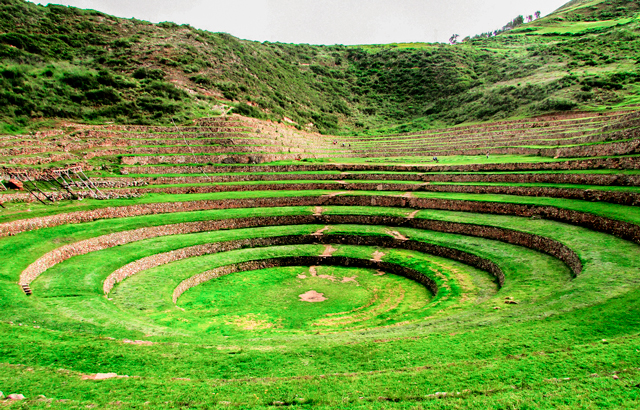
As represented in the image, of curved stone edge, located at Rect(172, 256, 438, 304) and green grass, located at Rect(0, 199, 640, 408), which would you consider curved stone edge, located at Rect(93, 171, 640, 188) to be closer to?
green grass, located at Rect(0, 199, 640, 408)

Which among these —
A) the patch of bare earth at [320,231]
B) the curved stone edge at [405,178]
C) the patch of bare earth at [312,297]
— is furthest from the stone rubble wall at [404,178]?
the patch of bare earth at [312,297]

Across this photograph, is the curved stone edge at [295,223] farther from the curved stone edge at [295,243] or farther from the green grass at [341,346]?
the curved stone edge at [295,243]

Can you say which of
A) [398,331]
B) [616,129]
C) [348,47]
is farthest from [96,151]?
[348,47]

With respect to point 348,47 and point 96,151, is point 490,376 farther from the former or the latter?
point 348,47

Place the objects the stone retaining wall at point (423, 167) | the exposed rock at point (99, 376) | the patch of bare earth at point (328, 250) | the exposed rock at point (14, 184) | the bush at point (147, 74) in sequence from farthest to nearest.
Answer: the bush at point (147, 74)
the exposed rock at point (14, 184)
the stone retaining wall at point (423, 167)
the patch of bare earth at point (328, 250)
the exposed rock at point (99, 376)

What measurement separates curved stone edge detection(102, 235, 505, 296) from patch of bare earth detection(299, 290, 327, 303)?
560cm

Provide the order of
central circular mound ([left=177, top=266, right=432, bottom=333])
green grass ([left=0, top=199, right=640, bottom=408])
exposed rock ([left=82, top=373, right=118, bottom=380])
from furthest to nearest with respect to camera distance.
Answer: central circular mound ([left=177, top=266, right=432, bottom=333]), exposed rock ([left=82, top=373, right=118, bottom=380]), green grass ([left=0, top=199, right=640, bottom=408])

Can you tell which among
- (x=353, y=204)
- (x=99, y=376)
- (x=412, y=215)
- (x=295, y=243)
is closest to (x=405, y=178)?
(x=353, y=204)

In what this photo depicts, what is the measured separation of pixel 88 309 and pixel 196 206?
13693 millimetres

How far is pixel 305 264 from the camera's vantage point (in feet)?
66.4

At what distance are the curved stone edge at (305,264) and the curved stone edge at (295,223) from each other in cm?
426

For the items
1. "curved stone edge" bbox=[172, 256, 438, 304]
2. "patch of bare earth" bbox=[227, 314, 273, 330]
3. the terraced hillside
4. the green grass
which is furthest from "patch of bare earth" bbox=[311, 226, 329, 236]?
"patch of bare earth" bbox=[227, 314, 273, 330]

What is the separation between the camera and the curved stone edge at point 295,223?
1478 cm

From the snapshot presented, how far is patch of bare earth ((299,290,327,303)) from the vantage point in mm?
15852
